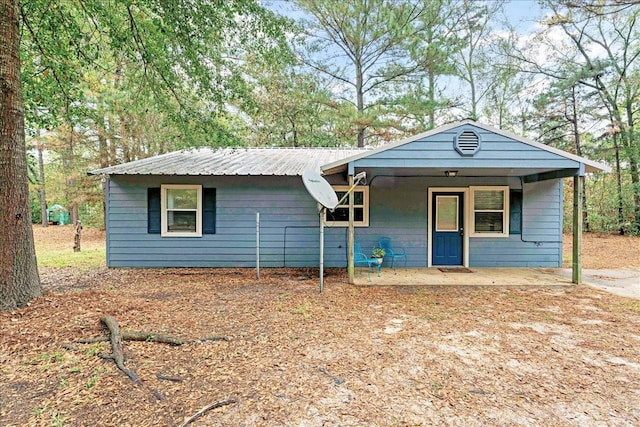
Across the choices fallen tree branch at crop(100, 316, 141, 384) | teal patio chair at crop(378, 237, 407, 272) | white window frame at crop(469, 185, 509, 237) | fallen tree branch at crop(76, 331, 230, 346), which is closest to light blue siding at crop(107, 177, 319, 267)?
teal patio chair at crop(378, 237, 407, 272)

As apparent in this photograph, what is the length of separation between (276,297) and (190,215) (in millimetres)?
3796

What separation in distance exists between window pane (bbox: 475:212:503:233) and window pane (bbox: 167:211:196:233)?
705 cm

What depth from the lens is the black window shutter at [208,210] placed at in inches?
313

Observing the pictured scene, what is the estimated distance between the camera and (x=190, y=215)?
8.03 metres

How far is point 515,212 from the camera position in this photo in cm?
790

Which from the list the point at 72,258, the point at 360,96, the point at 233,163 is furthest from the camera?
the point at 360,96

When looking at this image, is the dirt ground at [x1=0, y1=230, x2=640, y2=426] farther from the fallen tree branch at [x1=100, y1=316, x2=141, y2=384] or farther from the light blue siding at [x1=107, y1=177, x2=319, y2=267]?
the light blue siding at [x1=107, y1=177, x2=319, y2=267]

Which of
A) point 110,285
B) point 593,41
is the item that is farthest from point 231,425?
point 593,41

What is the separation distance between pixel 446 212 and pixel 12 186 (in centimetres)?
807

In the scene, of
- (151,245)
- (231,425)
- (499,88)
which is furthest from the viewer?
(499,88)

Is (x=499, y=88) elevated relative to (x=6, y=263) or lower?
elevated

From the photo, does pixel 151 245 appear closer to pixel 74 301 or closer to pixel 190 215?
pixel 190 215

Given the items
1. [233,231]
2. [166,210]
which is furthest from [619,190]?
[166,210]

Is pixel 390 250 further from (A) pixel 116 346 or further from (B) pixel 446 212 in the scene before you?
(A) pixel 116 346
